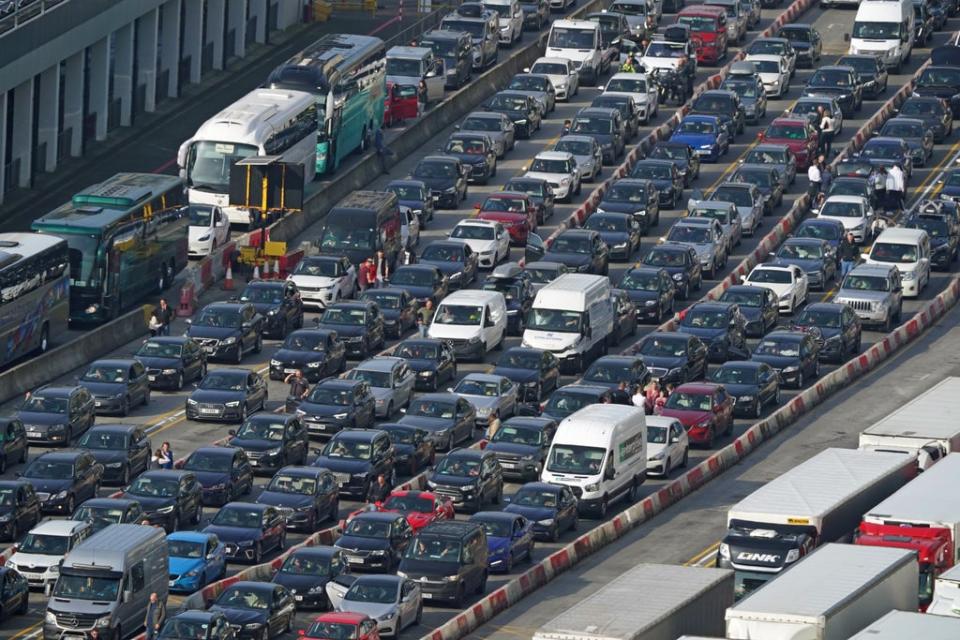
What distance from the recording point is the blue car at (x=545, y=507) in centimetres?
6512

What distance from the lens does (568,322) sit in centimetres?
7762

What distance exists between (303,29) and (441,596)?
60.0 meters

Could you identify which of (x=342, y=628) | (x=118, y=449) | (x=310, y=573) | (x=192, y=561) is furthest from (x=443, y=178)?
(x=342, y=628)

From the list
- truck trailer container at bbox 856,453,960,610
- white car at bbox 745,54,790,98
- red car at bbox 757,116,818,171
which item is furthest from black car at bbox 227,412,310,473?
white car at bbox 745,54,790,98

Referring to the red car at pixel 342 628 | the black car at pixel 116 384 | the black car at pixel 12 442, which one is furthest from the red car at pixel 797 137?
the red car at pixel 342 628

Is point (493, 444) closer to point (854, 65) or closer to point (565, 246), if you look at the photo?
point (565, 246)

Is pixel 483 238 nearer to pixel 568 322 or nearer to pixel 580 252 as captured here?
pixel 580 252

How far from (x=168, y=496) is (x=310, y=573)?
5.44m

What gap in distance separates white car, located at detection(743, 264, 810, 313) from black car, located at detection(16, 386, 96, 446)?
21.0 m

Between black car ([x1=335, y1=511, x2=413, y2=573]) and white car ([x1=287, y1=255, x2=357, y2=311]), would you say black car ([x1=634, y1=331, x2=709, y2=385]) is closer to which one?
white car ([x1=287, y1=255, x2=357, y2=311])

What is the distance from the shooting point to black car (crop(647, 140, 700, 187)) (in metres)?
93.8

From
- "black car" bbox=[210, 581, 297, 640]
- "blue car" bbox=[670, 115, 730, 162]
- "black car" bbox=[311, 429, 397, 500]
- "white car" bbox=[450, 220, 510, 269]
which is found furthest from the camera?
"blue car" bbox=[670, 115, 730, 162]

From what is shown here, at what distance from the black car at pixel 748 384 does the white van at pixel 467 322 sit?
7012 mm

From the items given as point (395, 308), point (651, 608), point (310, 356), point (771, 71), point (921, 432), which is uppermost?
point (651, 608)
